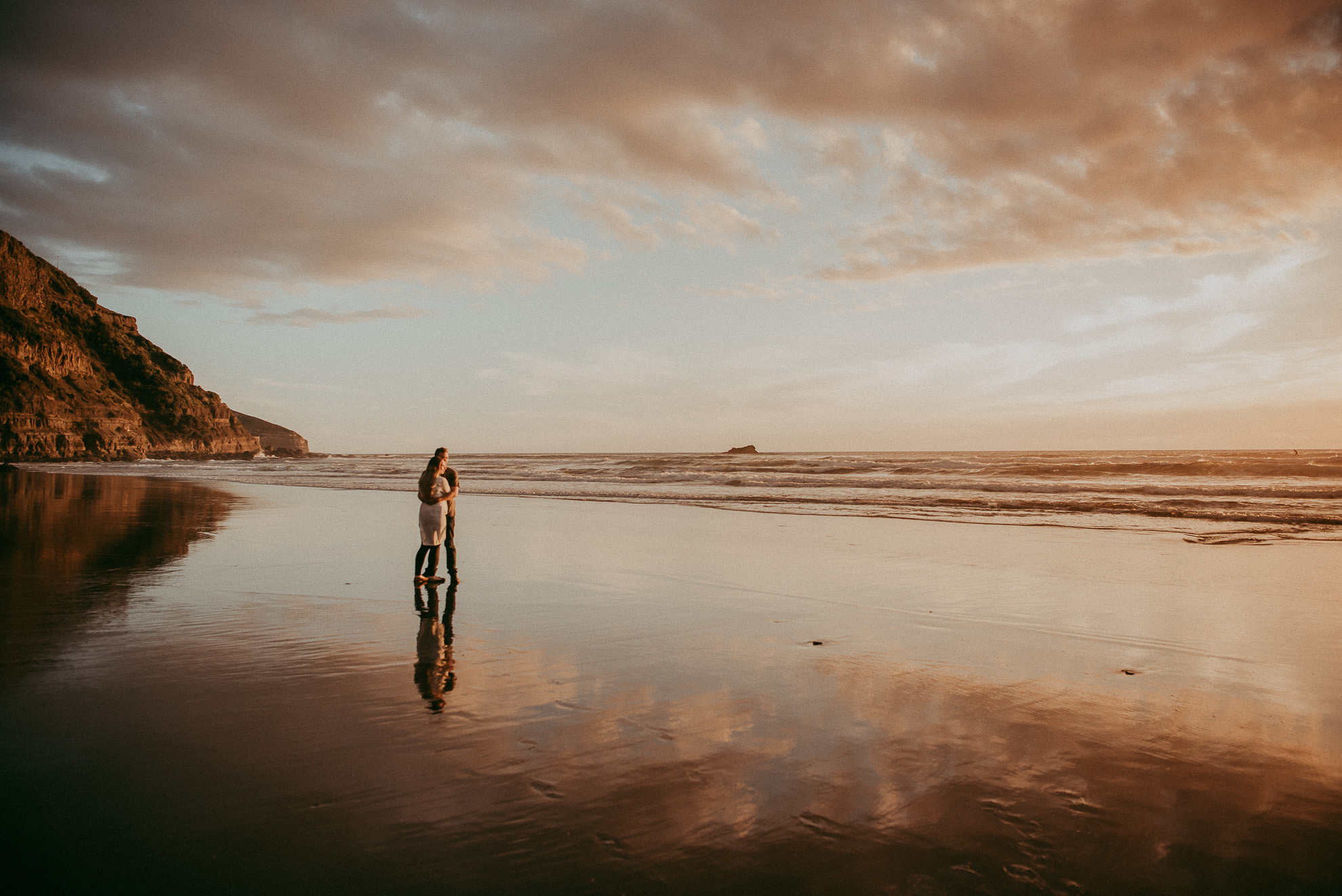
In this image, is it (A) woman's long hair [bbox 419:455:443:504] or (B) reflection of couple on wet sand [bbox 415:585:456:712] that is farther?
(A) woman's long hair [bbox 419:455:443:504]

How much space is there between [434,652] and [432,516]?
154 inches

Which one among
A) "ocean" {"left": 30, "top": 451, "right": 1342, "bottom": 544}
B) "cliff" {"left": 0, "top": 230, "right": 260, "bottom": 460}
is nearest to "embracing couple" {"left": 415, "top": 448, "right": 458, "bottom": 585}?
"ocean" {"left": 30, "top": 451, "right": 1342, "bottom": 544}

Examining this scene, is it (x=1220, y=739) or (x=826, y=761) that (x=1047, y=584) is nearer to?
(x=1220, y=739)

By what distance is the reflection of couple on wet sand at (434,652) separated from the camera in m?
4.92

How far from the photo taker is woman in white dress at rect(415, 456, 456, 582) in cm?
938

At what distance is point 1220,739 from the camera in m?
4.17

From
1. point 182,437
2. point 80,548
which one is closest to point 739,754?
point 80,548

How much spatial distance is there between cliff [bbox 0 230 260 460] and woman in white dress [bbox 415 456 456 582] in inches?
3518

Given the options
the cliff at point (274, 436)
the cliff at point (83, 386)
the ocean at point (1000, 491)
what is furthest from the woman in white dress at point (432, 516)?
the cliff at point (274, 436)

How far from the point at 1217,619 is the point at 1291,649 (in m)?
1.16

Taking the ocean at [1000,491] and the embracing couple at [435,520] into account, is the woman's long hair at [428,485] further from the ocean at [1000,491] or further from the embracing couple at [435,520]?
the ocean at [1000,491]

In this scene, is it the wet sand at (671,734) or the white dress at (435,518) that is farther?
the white dress at (435,518)

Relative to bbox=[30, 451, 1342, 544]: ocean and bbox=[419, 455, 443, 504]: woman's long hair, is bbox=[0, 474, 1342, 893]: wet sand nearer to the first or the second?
bbox=[419, 455, 443, 504]: woman's long hair

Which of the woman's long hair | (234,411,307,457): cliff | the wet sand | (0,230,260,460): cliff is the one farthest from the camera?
(234,411,307,457): cliff
